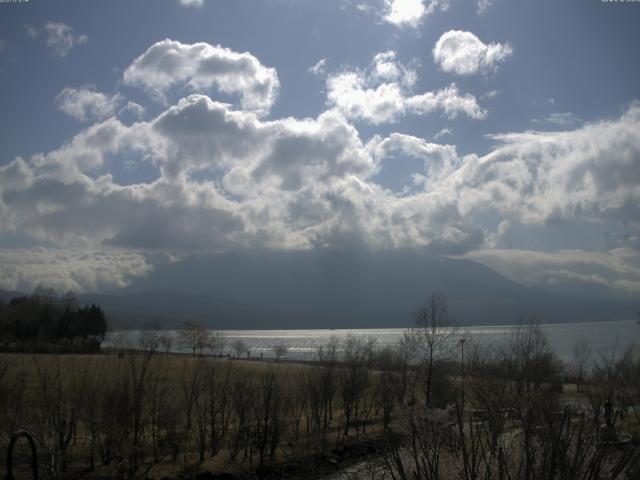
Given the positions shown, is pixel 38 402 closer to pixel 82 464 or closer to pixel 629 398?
pixel 82 464

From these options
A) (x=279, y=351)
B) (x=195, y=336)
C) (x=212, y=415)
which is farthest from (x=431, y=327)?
(x=195, y=336)

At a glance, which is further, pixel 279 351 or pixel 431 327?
pixel 279 351

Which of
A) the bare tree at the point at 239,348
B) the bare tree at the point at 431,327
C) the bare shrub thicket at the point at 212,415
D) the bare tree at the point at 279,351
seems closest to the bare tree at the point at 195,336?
the bare tree at the point at 239,348

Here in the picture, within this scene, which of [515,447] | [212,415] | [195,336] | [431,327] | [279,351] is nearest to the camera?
[515,447]

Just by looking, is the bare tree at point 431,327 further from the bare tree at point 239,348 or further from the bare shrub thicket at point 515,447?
the bare tree at point 239,348

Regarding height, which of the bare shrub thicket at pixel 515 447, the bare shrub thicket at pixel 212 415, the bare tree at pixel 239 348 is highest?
the bare shrub thicket at pixel 515 447

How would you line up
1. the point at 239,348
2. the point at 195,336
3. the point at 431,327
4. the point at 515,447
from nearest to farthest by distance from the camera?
the point at 515,447
the point at 431,327
the point at 239,348
the point at 195,336

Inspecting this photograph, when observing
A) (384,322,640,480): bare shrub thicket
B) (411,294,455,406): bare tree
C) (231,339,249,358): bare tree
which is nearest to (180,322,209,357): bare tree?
(231,339,249,358): bare tree

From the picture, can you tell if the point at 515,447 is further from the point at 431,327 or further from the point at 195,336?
the point at 195,336

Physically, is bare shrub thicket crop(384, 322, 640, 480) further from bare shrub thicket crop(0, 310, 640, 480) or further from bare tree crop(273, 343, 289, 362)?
bare tree crop(273, 343, 289, 362)

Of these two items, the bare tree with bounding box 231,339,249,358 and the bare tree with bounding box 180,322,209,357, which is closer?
the bare tree with bounding box 231,339,249,358

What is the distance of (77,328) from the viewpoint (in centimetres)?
12638

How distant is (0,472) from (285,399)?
17.0m

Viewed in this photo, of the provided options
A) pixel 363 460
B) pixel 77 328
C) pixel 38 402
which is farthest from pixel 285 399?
pixel 77 328
